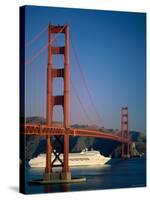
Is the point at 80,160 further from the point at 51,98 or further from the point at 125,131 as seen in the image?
the point at 51,98

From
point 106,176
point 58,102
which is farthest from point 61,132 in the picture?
point 106,176

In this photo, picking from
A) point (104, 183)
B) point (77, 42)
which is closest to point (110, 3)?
point (77, 42)

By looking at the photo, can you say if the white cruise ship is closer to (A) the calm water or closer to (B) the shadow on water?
(A) the calm water

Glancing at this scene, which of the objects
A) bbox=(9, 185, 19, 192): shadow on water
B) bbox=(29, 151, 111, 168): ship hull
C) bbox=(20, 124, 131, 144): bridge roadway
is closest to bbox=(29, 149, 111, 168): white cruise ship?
bbox=(29, 151, 111, 168): ship hull

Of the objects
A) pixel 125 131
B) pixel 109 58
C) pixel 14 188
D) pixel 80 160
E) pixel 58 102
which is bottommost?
pixel 14 188

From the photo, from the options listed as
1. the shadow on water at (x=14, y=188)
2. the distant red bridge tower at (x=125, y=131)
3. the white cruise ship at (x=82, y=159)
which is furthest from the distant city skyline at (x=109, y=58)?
the shadow on water at (x=14, y=188)

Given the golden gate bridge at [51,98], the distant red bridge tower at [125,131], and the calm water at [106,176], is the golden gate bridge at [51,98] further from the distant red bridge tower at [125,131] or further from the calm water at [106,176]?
the distant red bridge tower at [125,131]
